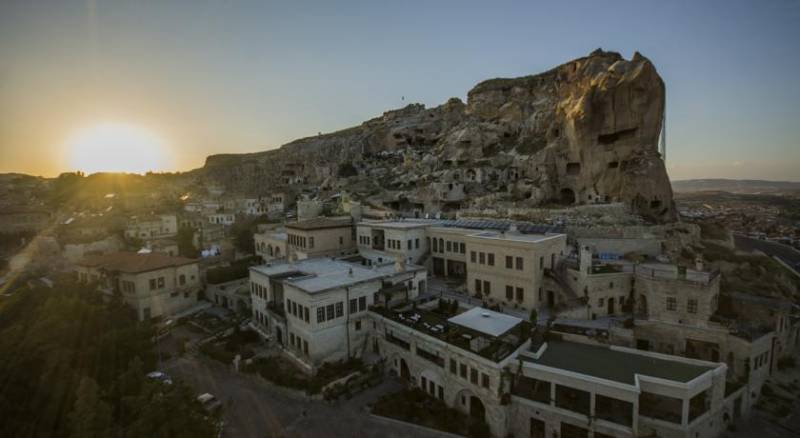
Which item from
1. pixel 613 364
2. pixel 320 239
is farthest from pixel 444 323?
pixel 320 239

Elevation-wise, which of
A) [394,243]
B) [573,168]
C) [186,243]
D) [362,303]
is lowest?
[362,303]

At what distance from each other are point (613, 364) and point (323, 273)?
20.2 meters

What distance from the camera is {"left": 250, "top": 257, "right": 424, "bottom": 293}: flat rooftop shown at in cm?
2552

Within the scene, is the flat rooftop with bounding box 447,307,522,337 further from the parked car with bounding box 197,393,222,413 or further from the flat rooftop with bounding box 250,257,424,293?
the parked car with bounding box 197,393,222,413

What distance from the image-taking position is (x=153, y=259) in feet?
118

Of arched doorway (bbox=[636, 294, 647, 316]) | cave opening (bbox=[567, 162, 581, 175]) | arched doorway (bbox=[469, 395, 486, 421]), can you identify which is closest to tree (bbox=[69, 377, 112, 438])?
arched doorway (bbox=[469, 395, 486, 421])

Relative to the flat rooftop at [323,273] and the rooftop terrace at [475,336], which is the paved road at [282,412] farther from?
the flat rooftop at [323,273]

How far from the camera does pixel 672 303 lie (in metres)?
23.7

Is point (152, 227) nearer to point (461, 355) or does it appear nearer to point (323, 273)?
point (323, 273)

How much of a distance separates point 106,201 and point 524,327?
349ft

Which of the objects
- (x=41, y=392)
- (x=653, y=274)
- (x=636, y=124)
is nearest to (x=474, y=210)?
(x=636, y=124)

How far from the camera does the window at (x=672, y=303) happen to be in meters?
23.6

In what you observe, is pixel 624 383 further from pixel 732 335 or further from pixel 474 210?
pixel 474 210

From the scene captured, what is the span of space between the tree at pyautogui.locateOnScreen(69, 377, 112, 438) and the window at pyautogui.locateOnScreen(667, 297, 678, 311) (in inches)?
1208
